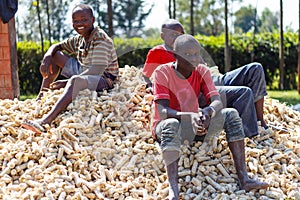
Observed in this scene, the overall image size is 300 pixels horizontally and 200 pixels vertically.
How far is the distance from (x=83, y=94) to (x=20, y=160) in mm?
884

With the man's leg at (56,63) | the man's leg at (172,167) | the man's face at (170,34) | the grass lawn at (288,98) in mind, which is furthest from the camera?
the grass lawn at (288,98)

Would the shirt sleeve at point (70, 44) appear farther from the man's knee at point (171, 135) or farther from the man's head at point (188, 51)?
the man's knee at point (171, 135)

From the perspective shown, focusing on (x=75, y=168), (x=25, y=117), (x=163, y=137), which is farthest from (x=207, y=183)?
(x=25, y=117)

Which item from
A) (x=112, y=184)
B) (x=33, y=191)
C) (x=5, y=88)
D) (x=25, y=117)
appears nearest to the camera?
(x=33, y=191)

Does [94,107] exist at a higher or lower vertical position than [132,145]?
higher

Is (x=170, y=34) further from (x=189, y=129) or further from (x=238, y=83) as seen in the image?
(x=189, y=129)

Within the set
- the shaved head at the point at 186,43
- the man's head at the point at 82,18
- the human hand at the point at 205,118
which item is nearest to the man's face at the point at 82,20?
the man's head at the point at 82,18

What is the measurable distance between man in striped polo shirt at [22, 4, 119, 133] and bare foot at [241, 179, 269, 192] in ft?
A: 5.20

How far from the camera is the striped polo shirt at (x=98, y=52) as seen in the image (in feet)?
15.3

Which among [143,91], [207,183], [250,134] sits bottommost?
[207,183]

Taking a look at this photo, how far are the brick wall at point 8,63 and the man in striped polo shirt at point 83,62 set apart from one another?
96.4 inches

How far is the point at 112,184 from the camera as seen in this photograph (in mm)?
3734

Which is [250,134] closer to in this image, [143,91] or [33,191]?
[143,91]

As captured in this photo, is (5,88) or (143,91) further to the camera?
(5,88)
